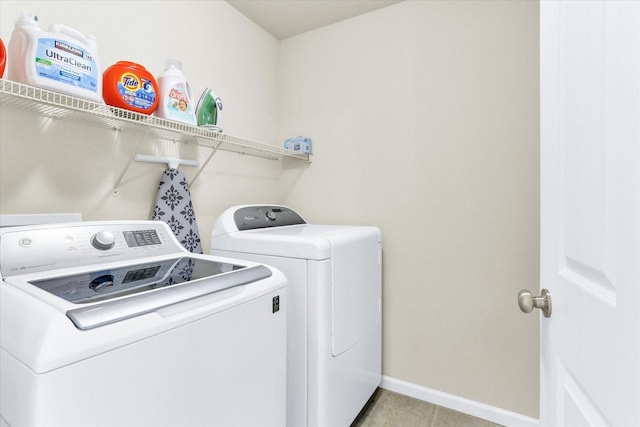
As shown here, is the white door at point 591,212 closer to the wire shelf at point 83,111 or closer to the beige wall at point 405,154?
the beige wall at point 405,154

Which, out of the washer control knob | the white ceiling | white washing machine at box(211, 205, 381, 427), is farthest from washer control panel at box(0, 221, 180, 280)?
the white ceiling

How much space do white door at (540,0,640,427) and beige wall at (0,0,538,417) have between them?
3.51 ft

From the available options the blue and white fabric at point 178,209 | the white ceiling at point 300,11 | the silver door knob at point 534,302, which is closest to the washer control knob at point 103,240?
the blue and white fabric at point 178,209

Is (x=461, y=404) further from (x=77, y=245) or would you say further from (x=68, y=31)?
(x=68, y=31)

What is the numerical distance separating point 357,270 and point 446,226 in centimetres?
67

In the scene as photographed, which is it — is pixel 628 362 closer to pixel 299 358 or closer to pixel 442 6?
pixel 299 358

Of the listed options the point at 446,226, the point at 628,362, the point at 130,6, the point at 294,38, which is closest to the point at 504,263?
the point at 446,226

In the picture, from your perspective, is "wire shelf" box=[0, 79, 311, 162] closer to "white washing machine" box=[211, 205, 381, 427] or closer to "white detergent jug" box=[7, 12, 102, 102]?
"white detergent jug" box=[7, 12, 102, 102]

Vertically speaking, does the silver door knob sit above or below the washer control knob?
below

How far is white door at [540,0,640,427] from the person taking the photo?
1.52 ft

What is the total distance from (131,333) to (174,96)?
3.63 feet

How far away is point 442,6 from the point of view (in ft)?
6.49

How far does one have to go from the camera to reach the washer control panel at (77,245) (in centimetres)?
96

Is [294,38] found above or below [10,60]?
above
